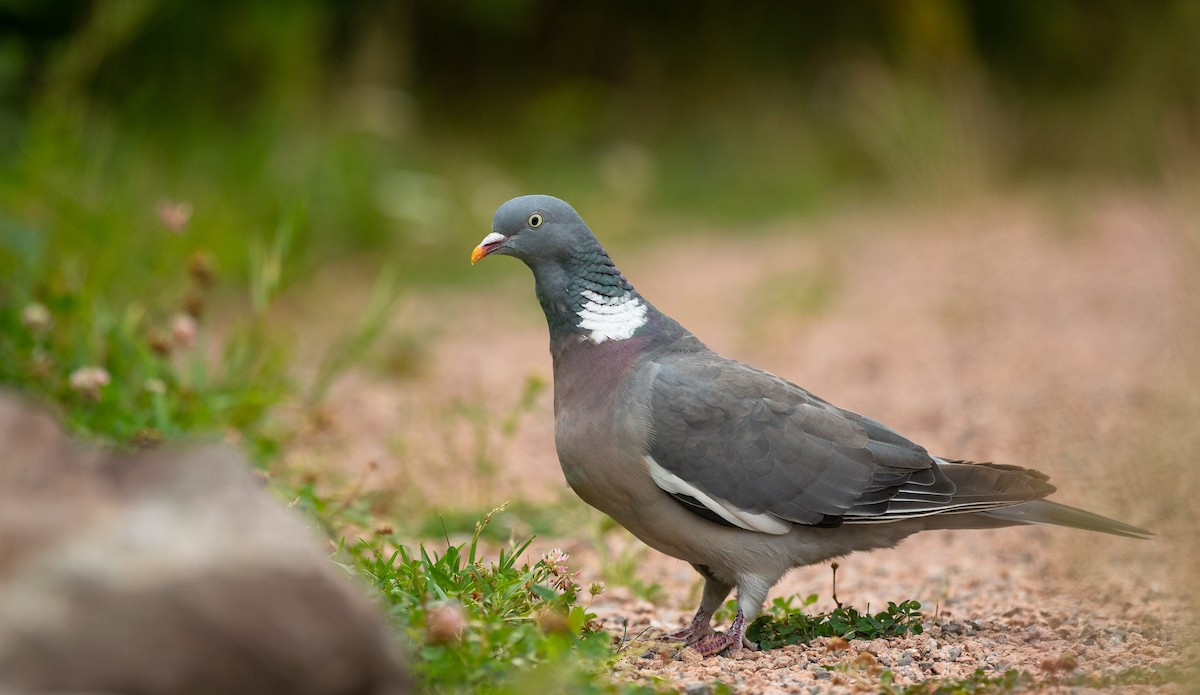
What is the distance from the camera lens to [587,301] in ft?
10.9

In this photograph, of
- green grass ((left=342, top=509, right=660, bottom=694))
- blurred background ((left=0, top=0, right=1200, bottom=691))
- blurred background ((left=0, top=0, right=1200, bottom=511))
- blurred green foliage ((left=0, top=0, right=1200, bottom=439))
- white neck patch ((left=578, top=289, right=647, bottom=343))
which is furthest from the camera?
blurred green foliage ((left=0, top=0, right=1200, bottom=439))

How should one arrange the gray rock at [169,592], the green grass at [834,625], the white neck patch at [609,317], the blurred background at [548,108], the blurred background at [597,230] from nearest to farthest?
the gray rock at [169,592] < the green grass at [834,625] < the white neck patch at [609,317] < the blurred background at [597,230] < the blurred background at [548,108]

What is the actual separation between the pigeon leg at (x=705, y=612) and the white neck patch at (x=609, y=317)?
64 centimetres

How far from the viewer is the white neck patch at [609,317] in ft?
10.8

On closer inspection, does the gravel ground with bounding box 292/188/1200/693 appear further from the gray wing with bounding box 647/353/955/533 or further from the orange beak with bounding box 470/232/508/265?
the orange beak with bounding box 470/232/508/265

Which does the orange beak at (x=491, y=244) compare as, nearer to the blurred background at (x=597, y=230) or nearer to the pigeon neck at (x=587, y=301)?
the pigeon neck at (x=587, y=301)

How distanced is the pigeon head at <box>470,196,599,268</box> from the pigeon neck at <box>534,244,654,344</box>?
3 centimetres

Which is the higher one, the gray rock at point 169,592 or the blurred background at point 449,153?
the blurred background at point 449,153

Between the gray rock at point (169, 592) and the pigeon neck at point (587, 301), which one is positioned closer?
the gray rock at point (169, 592)

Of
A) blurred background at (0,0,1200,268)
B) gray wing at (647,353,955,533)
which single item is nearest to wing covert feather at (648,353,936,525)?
gray wing at (647,353,955,533)

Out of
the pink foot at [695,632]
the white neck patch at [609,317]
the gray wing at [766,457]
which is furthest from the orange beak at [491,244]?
the pink foot at [695,632]

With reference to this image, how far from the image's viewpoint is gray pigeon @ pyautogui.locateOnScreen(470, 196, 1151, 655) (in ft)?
10.2

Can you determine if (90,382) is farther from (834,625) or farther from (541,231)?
(834,625)

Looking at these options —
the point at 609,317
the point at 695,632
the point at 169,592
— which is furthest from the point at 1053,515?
the point at 169,592
